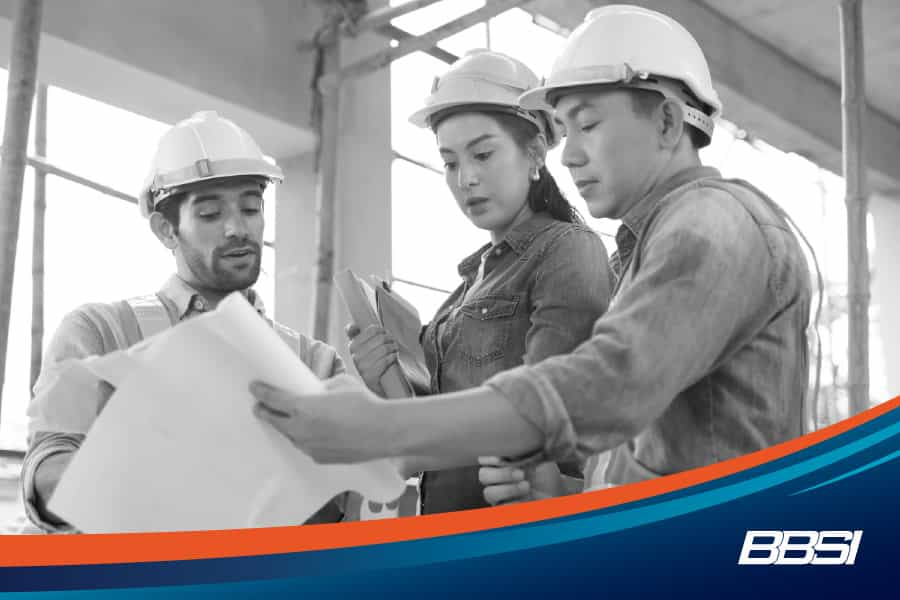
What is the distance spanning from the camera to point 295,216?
9.00 metres

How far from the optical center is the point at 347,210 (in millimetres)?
8898

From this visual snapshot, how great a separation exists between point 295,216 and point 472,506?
6459mm

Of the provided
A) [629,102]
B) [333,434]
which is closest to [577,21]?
[629,102]

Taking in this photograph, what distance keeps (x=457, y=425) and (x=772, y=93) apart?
36.8 feet

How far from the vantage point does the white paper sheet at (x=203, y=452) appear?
167cm

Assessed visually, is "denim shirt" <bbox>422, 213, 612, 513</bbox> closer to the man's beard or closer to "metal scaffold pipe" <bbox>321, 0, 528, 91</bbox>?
the man's beard

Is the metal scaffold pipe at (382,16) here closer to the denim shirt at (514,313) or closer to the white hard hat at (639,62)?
the denim shirt at (514,313)

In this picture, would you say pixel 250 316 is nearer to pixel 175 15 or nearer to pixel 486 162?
pixel 486 162

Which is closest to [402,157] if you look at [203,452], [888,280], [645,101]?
[888,280]

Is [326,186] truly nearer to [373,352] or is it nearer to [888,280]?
[373,352]

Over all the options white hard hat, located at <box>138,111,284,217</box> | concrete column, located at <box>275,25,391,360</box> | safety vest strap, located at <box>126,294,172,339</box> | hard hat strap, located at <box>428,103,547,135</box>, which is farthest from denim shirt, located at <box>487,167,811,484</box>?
concrete column, located at <box>275,25,391,360</box>

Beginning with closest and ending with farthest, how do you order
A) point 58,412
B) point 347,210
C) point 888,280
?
point 58,412 < point 347,210 < point 888,280

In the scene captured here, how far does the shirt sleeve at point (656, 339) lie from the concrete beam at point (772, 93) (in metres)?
8.38

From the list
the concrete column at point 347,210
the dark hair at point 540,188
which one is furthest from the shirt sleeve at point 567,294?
the concrete column at point 347,210
